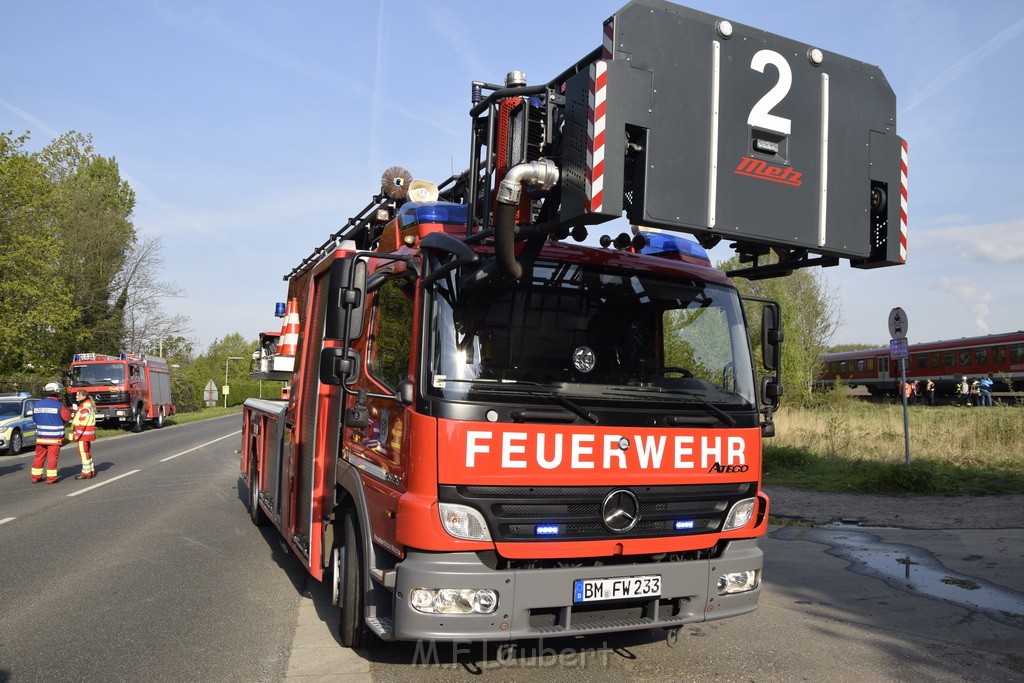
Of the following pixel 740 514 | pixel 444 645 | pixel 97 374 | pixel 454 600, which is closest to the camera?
pixel 454 600

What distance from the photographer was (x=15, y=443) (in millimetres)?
19469

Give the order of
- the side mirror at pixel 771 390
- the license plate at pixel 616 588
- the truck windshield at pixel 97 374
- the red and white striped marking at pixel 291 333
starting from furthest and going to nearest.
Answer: the truck windshield at pixel 97 374, the red and white striped marking at pixel 291 333, the side mirror at pixel 771 390, the license plate at pixel 616 588

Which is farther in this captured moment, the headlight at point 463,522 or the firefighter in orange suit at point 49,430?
the firefighter in orange suit at point 49,430

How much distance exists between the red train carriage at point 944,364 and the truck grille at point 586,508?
31.7 metres

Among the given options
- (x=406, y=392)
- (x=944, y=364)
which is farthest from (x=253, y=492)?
(x=944, y=364)

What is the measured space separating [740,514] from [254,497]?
649cm

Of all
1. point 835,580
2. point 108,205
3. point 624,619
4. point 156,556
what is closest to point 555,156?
point 624,619

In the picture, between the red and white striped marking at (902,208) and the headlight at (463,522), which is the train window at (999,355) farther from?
the headlight at (463,522)

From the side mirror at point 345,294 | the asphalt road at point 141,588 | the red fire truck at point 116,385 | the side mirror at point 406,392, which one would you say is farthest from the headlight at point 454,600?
the red fire truck at point 116,385

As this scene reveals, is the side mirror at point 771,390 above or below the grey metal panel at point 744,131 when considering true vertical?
below

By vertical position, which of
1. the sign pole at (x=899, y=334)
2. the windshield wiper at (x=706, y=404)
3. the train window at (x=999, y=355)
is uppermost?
the train window at (x=999, y=355)

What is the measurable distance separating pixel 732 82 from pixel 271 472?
5.58 meters

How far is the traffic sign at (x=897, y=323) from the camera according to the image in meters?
12.5

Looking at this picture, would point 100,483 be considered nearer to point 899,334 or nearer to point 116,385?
point 899,334
